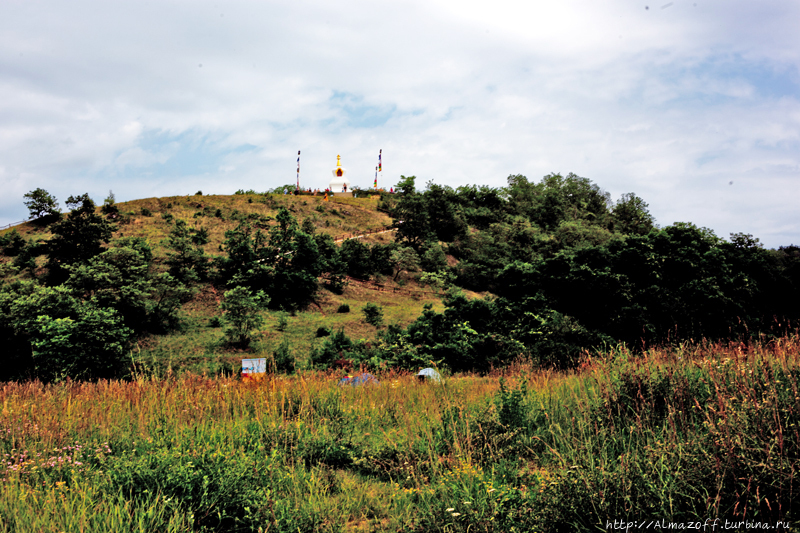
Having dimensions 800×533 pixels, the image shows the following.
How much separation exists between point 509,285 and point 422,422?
44.7 ft

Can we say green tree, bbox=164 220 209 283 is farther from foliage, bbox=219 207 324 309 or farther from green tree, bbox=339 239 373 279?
green tree, bbox=339 239 373 279

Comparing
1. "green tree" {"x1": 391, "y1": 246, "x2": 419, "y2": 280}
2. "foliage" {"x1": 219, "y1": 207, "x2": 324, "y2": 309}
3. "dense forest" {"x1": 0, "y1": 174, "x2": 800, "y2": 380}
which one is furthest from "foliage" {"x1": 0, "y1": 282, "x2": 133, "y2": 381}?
"green tree" {"x1": 391, "y1": 246, "x2": 419, "y2": 280}

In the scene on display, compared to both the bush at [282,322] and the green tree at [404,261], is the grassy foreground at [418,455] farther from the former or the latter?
the green tree at [404,261]

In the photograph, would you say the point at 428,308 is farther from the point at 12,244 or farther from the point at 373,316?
the point at 12,244

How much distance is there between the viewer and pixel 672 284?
15.1m

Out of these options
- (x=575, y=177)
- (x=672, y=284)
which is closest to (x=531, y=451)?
(x=672, y=284)

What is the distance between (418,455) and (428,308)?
13955 mm

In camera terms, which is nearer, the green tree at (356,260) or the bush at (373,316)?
the bush at (373,316)

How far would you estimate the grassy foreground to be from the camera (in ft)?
9.99

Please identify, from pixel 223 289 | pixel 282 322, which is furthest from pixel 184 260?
pixel 282 322

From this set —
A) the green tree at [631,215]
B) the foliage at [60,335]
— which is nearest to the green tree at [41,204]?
the foliage at [60,335]

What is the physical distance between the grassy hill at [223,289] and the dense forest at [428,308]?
1.11 m

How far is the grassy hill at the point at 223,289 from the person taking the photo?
2505 centimetres

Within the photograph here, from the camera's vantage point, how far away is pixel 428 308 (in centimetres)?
1839
